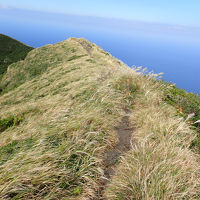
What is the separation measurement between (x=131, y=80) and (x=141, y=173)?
5607 mm

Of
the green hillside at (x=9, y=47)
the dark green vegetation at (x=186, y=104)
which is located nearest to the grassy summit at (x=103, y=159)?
the dark green vegetation at (x=186, y=104)

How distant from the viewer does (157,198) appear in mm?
2385

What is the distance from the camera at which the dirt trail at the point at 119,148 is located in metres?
3.27

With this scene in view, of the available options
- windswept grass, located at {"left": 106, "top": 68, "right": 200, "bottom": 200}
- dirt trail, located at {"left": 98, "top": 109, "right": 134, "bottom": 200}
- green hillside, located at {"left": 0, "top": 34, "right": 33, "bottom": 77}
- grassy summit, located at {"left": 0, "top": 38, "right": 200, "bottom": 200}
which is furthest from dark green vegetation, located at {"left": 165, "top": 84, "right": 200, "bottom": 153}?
green hillside, located at {"left": 0, "top": 34, "right": 33, "bottom": 77}

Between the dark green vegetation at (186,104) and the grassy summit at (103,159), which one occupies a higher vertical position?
the dark green vegetation at (186,104)

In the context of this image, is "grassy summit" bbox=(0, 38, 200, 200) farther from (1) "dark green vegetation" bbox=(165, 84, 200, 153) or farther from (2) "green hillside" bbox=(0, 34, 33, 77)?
(2) "green hillside" bbox=(0, 34, 33, 77)

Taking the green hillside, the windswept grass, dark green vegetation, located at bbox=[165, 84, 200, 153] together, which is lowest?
the green hillside

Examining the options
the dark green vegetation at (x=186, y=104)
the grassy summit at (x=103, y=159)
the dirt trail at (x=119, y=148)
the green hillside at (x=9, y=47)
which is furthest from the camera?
the green hillside at (x=9, y=47)

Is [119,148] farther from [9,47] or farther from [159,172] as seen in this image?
[9,47]

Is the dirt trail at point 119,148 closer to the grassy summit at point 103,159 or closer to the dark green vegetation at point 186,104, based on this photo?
the grassy summit at point 103,159

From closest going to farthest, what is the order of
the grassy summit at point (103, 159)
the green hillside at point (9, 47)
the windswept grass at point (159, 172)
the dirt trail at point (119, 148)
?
the windswept grass at point (159, 172) < the grassy summit at point (103, 159) < the dirt trail at point (119, 148) < the green hillside at point (9, 47)

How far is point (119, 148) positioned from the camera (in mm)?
4113

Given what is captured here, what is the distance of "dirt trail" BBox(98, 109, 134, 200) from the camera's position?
3268 mm

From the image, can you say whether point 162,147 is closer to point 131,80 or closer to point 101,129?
point 101,129
